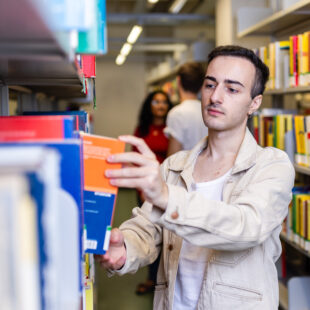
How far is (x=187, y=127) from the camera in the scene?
345 centimetres

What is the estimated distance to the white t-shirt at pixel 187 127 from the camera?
3453 mm

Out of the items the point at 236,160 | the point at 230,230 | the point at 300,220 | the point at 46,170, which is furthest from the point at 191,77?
the point at 46,170

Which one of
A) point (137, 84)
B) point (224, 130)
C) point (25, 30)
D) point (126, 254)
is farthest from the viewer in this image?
point (137, 84)

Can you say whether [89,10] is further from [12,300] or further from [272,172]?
[272,172]

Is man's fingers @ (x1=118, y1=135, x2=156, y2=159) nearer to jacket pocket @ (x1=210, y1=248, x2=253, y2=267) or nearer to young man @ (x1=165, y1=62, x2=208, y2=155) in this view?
jacket pocket @ (x1=210, y1=248, x2=253, y2=267)

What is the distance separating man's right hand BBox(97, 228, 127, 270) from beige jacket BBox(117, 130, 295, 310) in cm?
2

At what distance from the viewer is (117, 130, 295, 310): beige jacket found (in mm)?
1113

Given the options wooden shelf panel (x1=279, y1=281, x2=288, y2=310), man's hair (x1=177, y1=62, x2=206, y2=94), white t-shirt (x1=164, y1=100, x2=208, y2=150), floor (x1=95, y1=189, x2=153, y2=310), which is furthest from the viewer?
floor (x1=95, y1=189, x2=153, y2=310)

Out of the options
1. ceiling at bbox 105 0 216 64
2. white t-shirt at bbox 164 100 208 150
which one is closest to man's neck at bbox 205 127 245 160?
white t-shirt at bbox 164 100 208 150

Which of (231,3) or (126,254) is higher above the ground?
(231,3)

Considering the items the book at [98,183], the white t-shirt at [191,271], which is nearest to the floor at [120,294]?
the white t-shirt at [191,271]

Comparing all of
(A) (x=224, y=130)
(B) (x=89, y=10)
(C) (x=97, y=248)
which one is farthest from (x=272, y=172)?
(B) (x=89, y=10)

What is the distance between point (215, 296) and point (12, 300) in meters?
0.97

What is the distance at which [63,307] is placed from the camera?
70 cm
